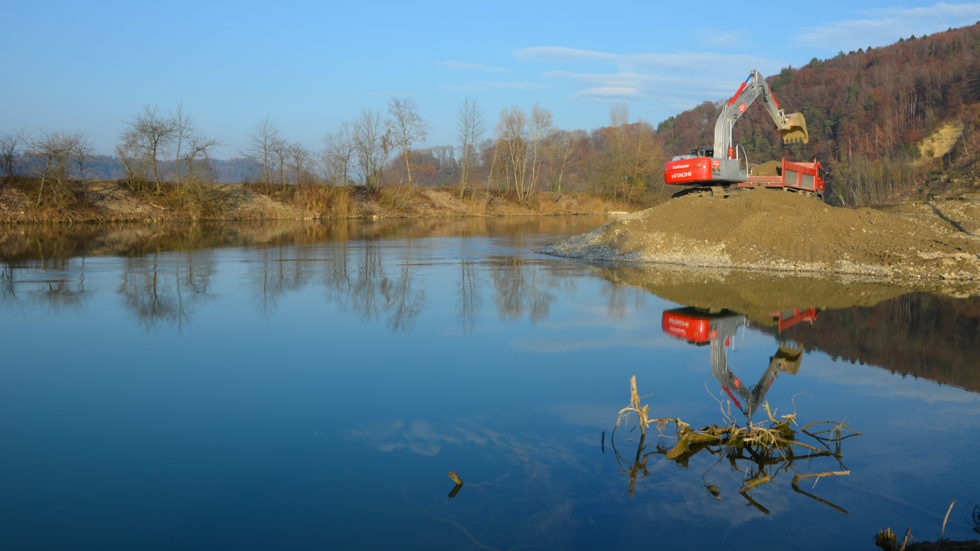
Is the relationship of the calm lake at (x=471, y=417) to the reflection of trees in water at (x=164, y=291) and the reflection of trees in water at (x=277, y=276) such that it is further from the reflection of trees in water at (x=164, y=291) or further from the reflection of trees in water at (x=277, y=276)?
the reflection of trees in water at (x=277, y=276)

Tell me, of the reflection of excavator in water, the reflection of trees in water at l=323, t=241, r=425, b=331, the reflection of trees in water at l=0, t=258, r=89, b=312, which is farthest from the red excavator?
the reflection of trees in water at l=0, t=258, r=89, b=312

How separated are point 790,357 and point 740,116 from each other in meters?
14.9

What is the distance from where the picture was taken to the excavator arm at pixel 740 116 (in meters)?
20.3

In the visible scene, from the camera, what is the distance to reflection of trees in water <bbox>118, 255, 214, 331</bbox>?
32.8ft

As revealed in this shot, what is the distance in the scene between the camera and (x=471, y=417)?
221 inches

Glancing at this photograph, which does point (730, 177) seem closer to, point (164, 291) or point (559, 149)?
point (164, 291)

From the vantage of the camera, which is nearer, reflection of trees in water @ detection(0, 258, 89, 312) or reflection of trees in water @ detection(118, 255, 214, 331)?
reflection of trees in water @ detection(118, 255, 214, 331)

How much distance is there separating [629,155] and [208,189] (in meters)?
42.9

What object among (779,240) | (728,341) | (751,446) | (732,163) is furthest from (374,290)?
(732,163)

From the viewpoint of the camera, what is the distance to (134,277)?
14.2 metres

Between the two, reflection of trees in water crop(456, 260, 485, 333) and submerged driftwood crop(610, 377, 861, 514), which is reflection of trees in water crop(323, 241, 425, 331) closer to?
reflection of trees in water crop(456, 260, 485, 333)

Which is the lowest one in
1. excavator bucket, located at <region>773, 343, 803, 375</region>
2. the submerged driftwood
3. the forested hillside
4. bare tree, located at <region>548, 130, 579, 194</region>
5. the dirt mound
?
the submerged driftwood

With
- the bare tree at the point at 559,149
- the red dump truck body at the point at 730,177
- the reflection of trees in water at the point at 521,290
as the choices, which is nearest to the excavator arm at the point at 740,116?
the red dump truck body at the point at 730,177

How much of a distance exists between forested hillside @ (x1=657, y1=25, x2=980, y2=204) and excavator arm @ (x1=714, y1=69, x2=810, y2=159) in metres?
32.4
